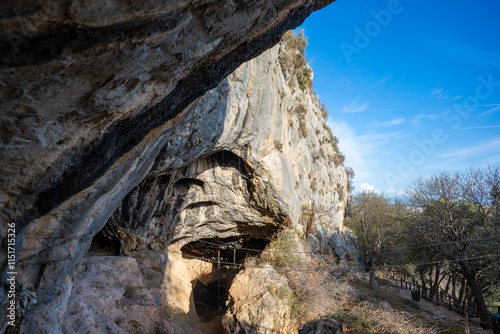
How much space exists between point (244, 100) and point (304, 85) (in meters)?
8.31

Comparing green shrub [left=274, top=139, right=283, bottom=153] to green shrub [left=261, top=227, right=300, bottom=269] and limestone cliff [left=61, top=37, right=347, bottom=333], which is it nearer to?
limestone cliff [left=61, top=37, right=347, bottom=333]

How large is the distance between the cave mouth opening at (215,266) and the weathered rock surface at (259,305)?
2.36m

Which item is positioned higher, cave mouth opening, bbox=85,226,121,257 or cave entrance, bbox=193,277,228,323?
cave mouth opening, bbox=85,226,121,257

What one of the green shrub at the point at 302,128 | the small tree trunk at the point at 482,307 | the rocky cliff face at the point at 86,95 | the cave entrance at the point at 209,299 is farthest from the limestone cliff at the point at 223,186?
the small tree trunk at the point at 482,307

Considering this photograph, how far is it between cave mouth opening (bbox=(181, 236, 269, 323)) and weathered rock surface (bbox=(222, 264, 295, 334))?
2.36m

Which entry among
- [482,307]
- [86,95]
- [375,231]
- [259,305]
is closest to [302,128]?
[259,305]

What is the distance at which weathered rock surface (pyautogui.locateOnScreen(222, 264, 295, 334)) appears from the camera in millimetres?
9141

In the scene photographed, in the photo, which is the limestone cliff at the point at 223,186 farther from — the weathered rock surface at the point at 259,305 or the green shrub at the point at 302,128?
the green shrub at the point at 302,128

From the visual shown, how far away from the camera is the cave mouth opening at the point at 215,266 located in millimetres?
13570

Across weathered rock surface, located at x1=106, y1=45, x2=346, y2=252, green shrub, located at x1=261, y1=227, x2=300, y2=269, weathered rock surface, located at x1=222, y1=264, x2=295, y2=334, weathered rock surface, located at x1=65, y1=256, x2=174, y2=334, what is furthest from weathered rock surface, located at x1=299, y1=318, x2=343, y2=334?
weathered rock surface, located at x1=106, y1=45, x2=346, y2=252

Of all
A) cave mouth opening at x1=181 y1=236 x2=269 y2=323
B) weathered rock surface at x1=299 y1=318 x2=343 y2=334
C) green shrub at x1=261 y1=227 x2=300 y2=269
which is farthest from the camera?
cave mouth opening at x1=181 y1=236 x2=269 y2=323

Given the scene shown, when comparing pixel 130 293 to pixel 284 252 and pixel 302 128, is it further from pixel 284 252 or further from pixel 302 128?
pixel 302 128

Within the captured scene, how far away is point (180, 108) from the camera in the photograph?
132 inches

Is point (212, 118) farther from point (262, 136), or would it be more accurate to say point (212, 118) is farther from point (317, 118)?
point (317, 118)
